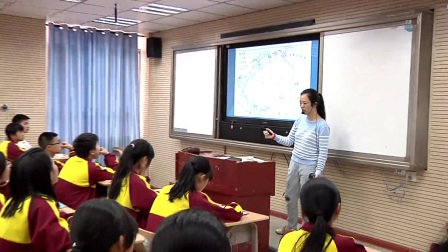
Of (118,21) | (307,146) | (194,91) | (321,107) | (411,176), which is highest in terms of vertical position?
(118,21)

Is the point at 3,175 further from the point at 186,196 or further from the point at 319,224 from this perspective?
the point at 319,224

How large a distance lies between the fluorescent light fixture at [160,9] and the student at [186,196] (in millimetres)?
3413

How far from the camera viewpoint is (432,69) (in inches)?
163

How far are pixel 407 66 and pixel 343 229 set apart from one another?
189 cm

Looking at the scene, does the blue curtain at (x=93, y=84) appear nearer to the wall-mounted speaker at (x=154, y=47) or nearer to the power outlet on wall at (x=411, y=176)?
the wall-mounted speaker at (x=154, y=47)

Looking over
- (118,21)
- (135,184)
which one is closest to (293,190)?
(135,184)

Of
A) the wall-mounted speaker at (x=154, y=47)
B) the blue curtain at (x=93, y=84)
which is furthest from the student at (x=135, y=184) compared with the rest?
the wall-mounted speaker at (x=154, y=47)

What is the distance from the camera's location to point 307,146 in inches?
178

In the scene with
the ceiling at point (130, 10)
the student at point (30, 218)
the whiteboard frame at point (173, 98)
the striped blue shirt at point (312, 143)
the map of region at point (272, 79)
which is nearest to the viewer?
the student at point (30, 218)

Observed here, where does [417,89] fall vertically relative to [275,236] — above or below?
above

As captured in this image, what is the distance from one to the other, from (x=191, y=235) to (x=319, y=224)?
1.08 meters

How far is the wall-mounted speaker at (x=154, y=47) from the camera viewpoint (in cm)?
765

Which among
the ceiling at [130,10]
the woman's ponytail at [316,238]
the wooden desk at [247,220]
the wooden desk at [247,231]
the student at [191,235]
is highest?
the ceiling at [130,10]

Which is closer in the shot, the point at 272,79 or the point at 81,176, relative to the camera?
the point at 81,176
